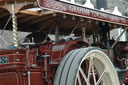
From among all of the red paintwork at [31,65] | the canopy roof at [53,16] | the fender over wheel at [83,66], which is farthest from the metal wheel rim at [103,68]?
the canopy roof at [53,16]

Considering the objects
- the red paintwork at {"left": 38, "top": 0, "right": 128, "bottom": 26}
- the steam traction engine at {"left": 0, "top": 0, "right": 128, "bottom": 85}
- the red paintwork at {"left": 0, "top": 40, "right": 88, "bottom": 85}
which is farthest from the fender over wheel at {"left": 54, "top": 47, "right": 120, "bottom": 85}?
the red paintwork at {"left": 38, "top": 0, "right": 128, "bottom": 26}

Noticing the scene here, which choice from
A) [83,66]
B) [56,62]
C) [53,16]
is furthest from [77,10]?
[83,66]

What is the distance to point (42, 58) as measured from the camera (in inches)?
182

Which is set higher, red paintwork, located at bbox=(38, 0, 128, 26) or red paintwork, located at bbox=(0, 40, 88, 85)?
red paintwork, located at bbox=(38, 0, 128, 26)

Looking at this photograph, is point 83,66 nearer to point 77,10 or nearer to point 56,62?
point 56,62

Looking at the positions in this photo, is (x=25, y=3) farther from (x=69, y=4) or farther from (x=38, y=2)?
(x=69, y=4)

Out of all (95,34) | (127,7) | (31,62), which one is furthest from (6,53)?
(127,7)

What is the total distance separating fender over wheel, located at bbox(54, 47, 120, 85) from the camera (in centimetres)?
401

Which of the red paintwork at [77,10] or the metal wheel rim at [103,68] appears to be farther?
the metal wheel rim at [103,68]

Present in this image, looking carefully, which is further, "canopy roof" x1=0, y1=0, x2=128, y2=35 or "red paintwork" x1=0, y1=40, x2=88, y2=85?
"canopy roof" x1=0, y1=0, x2=128, y2=35

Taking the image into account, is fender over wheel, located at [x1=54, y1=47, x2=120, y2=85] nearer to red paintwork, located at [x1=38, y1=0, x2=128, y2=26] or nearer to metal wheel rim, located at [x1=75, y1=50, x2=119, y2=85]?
metal wheel rim, located at [x1=75, y1=50, x2=119, y2=85]

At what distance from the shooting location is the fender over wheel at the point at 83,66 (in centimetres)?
401

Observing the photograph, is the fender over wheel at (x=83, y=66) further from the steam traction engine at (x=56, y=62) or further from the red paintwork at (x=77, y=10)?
the red paintwork at (x=77, y=10)

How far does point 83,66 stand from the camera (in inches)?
199
